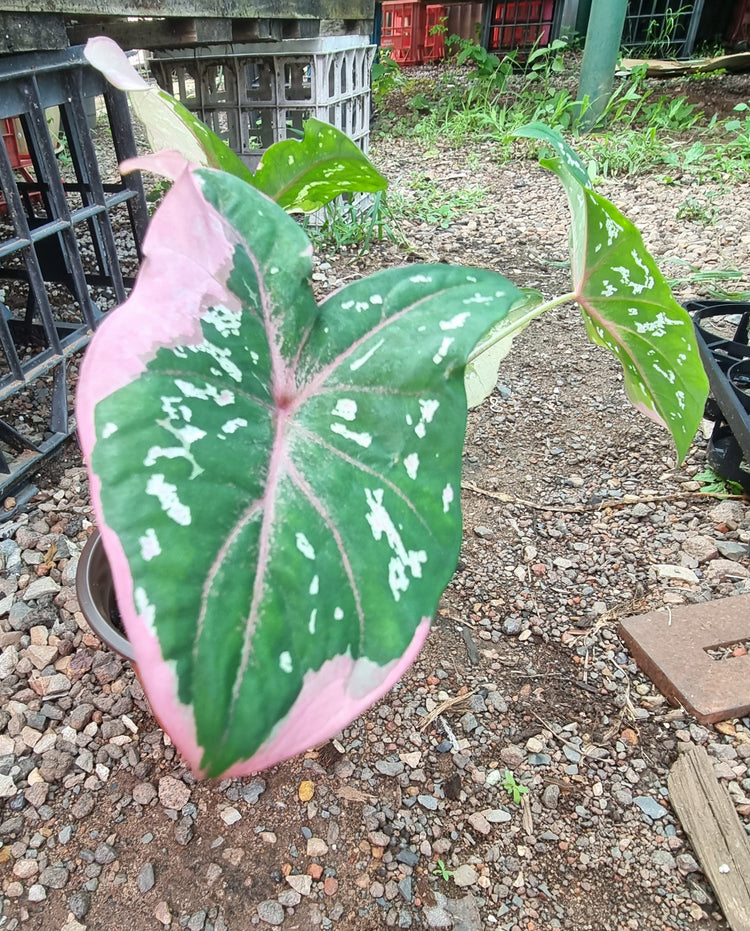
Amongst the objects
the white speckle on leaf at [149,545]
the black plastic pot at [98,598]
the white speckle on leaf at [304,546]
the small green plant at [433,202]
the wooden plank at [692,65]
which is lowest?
the small green plant at [433,202]

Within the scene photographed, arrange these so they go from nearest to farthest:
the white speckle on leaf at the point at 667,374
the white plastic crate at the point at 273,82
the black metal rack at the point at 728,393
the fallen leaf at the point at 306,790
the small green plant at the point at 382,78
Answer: the white speckle on leaf at the point at 667,374 < the fallen leaf at the point at 306,790 < the black metal rack at the point at 728,393 < the white plastic crate at the point at 273,82 < the small green plant at the point at 382,78

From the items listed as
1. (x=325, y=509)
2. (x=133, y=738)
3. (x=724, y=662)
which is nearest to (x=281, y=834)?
(x=133, y=738)

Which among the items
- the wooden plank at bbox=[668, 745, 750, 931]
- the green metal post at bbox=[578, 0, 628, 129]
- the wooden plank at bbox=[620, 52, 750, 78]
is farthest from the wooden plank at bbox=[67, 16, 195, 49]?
the wooden plank at bbox=[620, 52, 750, 78]

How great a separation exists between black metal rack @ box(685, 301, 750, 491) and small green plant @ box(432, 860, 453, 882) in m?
1.13

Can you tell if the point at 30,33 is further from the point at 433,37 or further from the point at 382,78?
the point at 433,37

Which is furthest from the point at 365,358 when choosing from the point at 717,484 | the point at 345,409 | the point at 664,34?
the point at 664,34

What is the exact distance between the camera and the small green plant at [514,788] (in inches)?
42.1

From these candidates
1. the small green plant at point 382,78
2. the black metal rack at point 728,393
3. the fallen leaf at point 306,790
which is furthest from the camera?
the small green plant at point 382,78

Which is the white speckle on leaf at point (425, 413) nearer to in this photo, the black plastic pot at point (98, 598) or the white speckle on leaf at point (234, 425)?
the white speckle on leaf at point (234, 425)

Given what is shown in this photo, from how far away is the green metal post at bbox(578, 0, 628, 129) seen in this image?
160 inches

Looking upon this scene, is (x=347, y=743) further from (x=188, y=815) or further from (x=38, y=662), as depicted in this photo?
(x=38, y=662)

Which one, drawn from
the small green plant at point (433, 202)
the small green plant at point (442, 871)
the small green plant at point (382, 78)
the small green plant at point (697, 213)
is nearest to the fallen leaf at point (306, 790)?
the small green plant at point (442, 871)

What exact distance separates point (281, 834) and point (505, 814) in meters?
0.35

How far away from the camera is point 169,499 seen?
431 millimetres
